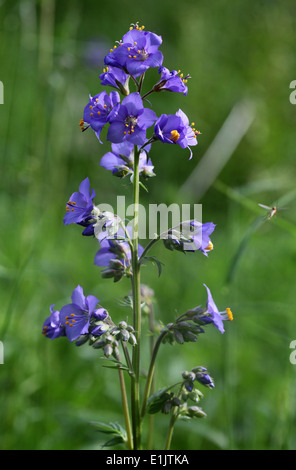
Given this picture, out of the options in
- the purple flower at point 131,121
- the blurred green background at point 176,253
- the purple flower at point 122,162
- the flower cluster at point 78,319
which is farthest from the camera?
the blurred green background at point 176,253

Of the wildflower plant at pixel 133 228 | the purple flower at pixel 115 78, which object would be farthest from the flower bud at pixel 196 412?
the purple flower at pixel 115 78

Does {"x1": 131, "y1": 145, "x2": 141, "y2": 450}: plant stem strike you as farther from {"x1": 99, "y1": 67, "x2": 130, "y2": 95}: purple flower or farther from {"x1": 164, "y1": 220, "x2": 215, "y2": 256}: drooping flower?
{"x1": 99, "y1": 67, "x2": 130, "y2": 95}: purple flower

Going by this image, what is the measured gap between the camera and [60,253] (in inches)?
173

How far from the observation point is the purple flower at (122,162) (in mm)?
1895

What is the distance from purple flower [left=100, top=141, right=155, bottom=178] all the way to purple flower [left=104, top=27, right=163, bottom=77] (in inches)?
12.5

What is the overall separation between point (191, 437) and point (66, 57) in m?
2.96

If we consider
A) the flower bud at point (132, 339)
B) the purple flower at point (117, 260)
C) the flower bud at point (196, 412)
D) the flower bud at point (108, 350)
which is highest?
the purple flower at point (117, 260)

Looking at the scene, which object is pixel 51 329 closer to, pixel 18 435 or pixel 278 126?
pixel 18 435

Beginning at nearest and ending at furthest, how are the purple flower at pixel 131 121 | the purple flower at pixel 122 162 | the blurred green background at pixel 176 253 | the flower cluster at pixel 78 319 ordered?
the purple flower at pixel 131 121 → the flower cluster at pixel 78 319 → the purple flower at pixel 122 162 → the blurred green background at pixel 176 253

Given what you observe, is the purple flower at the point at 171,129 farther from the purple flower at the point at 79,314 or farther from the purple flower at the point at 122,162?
the purple flower at the point at 79,314

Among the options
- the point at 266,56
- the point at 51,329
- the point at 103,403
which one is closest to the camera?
the point at 51,329

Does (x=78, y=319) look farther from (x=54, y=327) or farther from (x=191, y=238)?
(x=191, y=238)

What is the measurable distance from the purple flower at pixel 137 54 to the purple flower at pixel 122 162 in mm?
316
